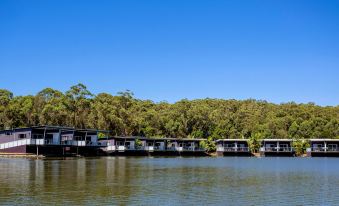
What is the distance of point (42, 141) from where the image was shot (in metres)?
61.2

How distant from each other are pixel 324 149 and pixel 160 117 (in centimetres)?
3838

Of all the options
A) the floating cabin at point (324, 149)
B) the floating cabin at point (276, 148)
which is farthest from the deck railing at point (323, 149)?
the floating cabin at point (276, 148)

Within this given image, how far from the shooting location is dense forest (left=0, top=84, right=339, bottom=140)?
83.4m

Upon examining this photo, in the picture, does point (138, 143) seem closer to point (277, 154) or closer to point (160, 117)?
point (160, 117)

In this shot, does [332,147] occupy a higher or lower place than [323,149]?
higher

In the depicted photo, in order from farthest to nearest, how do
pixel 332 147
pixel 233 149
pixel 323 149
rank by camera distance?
1. pixel 233 149
2. pixel 332 147
3. pixel 323 149

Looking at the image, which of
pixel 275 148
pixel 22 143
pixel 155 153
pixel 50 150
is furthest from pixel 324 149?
pixel 22 143

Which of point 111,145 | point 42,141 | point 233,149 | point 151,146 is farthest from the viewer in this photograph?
point 233,149

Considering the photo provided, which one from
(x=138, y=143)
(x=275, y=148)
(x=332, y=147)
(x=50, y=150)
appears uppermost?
(x=138, y=143)

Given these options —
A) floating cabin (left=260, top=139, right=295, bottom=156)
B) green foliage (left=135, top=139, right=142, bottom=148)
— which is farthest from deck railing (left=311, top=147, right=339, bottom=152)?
green foliage (left=135, top=139, right=142, bottom=148)

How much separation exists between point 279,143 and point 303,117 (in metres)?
23.5

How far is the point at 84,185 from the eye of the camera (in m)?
23.4

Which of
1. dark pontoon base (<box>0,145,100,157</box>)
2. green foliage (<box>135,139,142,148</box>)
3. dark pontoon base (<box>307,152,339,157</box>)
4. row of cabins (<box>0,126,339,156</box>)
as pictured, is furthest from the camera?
dark pontoon base (<box>307,152,339,157</box>)

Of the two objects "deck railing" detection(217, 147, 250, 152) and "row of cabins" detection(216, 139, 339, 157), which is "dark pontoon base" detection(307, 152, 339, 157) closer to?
"row of cabins" detection(216, 139, 339, 157)
